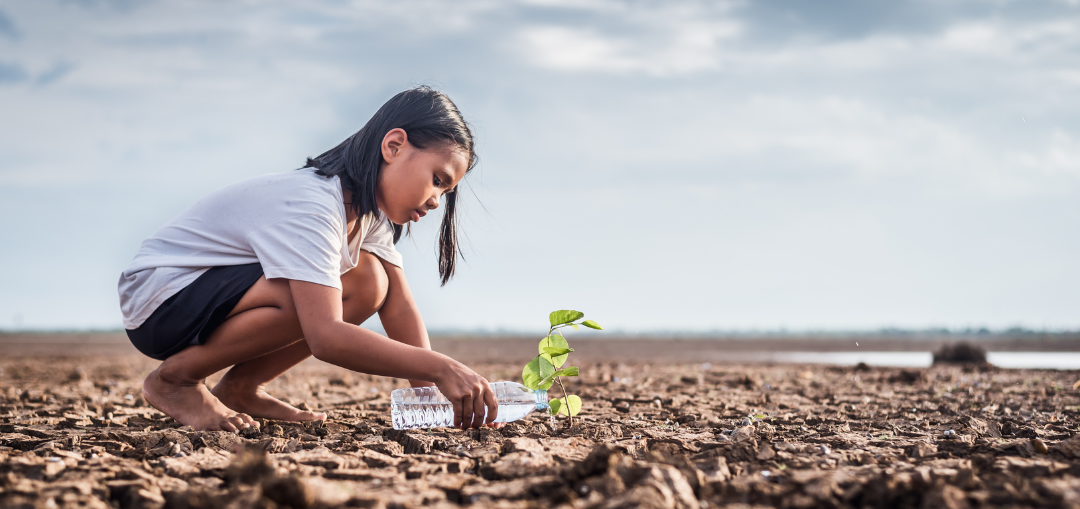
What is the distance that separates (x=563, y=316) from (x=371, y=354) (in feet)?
2.46

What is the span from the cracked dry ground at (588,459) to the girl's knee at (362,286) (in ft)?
1.70

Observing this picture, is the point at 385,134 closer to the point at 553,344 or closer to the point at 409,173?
the point at 409,173

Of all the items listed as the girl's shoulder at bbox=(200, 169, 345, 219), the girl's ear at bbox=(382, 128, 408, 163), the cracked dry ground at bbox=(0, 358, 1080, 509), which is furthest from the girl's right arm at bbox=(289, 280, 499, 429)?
the girl's ear at bbox=(382, 128, 408, 163)

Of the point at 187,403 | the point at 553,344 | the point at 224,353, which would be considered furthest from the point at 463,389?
the point at 187,403

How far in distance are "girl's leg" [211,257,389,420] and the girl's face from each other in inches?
16.0

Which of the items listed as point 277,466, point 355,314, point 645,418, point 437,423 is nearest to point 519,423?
point 437,423

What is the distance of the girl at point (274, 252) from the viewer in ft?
7.73

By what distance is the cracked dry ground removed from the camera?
4.95 feet

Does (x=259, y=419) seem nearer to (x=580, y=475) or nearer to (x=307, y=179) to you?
(x=307, y=179)

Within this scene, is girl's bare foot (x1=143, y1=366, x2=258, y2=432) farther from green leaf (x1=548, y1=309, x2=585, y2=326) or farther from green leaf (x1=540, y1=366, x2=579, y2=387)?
green leaf (x1=548, y1=309, x2=585, y2=326)

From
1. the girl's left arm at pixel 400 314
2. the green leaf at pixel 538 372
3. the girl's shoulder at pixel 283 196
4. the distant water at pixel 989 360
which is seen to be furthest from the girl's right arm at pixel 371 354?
the distant water at pixel 989 360

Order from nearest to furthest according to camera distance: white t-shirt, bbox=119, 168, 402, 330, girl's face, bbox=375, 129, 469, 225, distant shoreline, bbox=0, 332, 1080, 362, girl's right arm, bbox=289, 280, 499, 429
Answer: girl's right arm, bbox=289, 280, 499, 429, white t-shirt, bbox=119, 168, 402, 330, girl's face, bbox=375, 129, 469, 225, distant shoreline, bbox=0, 332, 1080, 362

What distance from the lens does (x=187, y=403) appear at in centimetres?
269

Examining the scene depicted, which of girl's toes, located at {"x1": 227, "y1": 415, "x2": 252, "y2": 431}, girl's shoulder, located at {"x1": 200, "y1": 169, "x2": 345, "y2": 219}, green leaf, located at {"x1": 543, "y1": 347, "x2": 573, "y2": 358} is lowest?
girl's toes, located at {"x1": 227, "y1": 415, "x2": 252, "y2": 431}
